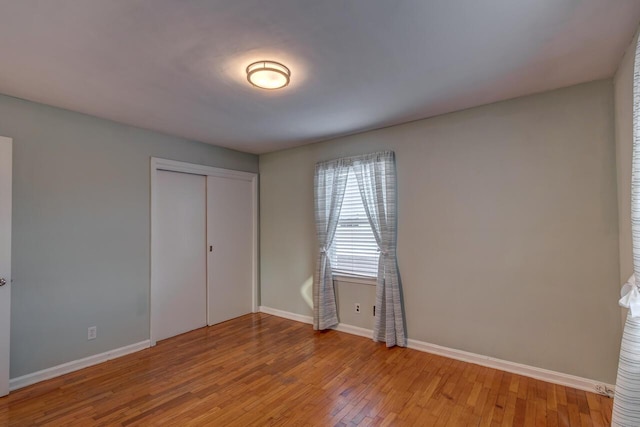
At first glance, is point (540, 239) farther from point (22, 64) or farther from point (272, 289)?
point (22, 64)

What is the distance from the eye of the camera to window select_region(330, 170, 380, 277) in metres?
3.70

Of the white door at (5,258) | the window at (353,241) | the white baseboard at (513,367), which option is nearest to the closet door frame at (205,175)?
the white door at (5,258)

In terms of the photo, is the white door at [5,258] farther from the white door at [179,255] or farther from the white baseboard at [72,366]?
the white door at [179,255]

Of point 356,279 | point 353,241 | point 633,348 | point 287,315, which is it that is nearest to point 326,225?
point 353,241

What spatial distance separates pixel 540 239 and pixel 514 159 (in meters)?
0.75

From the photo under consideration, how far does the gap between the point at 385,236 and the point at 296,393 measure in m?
1.82

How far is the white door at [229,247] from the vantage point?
4293 millimetres

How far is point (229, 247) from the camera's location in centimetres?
450

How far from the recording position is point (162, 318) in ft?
12.1

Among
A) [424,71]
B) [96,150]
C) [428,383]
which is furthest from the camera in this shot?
[96,150]

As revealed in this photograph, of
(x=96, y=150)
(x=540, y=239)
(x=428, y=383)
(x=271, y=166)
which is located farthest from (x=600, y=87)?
(x=96, y=150)

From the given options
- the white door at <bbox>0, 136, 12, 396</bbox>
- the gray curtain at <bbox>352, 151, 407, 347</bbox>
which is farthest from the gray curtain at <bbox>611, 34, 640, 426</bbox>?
the white door at <bbox>0, 136, 12, 396</bbox>

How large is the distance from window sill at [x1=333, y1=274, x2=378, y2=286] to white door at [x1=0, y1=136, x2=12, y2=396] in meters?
3.16

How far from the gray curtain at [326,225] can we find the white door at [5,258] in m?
2.89
